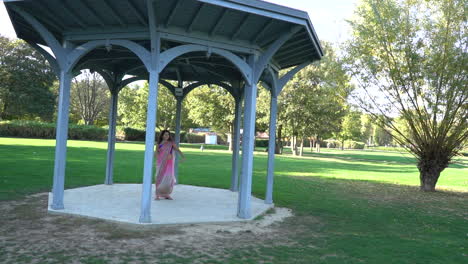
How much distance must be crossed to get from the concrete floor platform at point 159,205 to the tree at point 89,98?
50516 millimetres

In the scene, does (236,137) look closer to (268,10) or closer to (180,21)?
(180,21)

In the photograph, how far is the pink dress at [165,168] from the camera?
877 centimetres

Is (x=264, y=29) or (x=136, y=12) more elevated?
(x=264, y=29)

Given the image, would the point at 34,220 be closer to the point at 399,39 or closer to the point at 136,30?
the point at 136,30

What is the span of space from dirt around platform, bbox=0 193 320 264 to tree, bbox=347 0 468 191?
9923 mm

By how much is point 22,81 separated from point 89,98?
56.0ft

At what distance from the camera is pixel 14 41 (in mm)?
45219

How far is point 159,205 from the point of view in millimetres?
8219

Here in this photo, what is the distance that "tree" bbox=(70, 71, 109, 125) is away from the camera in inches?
2280

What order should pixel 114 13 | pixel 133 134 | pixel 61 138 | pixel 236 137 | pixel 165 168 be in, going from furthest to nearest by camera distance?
pixel 133 134
pixel 236 137
pixel 165 168
pixel 61 138
pixel 114 13

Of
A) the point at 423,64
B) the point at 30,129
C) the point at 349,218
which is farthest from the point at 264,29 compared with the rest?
the point at 30,129

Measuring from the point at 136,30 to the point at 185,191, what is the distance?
5.28m

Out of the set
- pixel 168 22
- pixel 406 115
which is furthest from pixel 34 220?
pixel 406 115

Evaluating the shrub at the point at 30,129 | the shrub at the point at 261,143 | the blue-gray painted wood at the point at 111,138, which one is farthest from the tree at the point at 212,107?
the blue-gray painted wood at the point at 111,138
